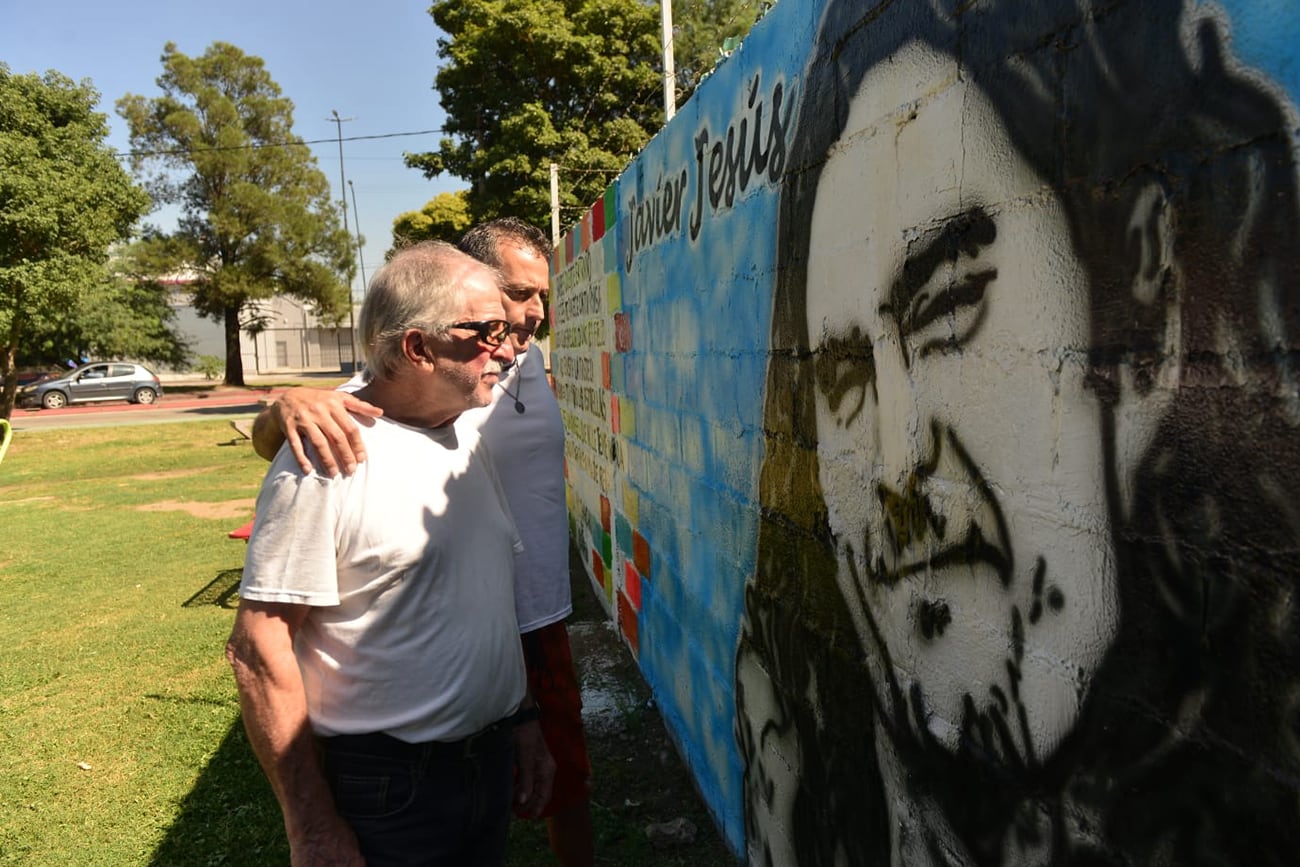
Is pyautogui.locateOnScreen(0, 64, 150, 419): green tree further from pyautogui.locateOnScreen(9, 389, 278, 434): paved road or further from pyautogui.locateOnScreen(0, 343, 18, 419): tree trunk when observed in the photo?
pyautogui.locateOnScreen(9, 389, 278, 434): paved road

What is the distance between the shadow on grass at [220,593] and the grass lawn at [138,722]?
2 cm

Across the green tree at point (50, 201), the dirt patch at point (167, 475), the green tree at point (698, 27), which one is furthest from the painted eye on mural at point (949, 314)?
the green tree at point (50, 201)

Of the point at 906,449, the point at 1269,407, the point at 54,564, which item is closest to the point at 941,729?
the point at 906,449

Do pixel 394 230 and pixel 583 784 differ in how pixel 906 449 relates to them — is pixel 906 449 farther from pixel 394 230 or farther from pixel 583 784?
pixel 394 230

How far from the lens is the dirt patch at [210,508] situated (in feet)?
35.8

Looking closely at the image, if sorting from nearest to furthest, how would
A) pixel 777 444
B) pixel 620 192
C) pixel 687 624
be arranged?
pixel 777 444
pixel 687 624
pixel 620 192

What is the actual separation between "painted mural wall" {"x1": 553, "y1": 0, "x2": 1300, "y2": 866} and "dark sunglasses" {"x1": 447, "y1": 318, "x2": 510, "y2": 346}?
0.71 metres

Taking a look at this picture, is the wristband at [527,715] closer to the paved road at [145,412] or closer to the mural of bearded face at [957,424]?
the mural of bearded face at [957,424]

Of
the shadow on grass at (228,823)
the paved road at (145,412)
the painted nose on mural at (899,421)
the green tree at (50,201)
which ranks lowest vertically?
the shadow on grass at (228,823)

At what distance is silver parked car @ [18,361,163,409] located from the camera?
31531mm

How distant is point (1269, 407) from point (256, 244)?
37673 millimetres

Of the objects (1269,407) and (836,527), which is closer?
(1269,407)

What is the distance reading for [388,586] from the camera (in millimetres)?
1852

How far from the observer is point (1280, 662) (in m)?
1.01
